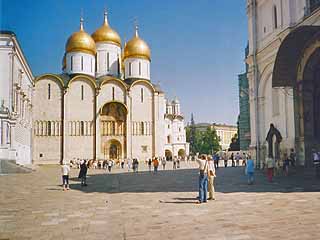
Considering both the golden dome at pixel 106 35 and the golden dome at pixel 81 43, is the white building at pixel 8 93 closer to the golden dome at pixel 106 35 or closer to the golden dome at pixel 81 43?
the golden dome at pixel 81 43

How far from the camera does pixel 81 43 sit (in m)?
55.0

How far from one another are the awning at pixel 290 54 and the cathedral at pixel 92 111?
34668 mm

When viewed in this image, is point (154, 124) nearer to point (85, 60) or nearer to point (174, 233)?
point (85, 60)

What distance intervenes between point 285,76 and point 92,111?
120ft

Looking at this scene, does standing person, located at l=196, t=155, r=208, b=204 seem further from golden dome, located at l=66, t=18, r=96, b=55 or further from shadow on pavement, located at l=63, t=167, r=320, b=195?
golden dome, located at l=66, t=18, r=96, b=55

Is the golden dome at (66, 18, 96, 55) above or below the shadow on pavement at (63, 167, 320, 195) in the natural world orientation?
above

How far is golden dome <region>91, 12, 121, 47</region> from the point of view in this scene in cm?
5838

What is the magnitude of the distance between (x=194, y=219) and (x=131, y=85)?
155ft

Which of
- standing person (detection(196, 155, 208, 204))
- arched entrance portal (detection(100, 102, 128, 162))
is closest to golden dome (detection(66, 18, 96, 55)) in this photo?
arched entrance portal (detection(100, 102, 128, 162))

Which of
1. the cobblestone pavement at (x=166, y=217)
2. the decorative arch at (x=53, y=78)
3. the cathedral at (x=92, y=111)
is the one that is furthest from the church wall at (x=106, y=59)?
the cobblestone pavement at (x=166, y=217)

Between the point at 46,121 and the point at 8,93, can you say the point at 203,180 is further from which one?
the point at 46,121

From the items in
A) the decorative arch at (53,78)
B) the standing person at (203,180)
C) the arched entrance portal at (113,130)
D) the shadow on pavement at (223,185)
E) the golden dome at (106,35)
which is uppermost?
the golden dome at (106,35)

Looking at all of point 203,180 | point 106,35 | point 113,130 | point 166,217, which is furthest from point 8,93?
point 106,35

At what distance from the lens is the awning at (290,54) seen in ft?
57.0
